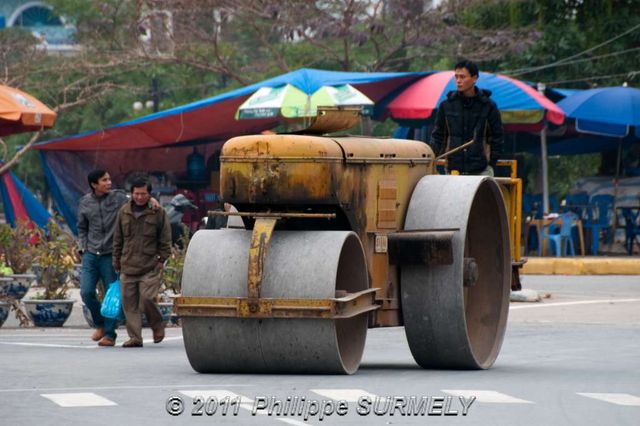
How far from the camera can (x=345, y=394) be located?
10.3 meters

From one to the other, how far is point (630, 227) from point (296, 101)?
7.79 meters

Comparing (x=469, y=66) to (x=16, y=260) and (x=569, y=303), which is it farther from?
(x=16, y=260)

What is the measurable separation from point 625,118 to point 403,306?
18.4 m

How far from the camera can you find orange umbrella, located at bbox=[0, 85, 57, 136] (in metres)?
19.9

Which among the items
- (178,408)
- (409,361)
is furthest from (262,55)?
(178,408)

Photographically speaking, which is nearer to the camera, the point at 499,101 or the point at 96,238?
the point at 96,238

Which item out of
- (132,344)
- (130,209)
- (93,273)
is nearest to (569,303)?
(93,273)

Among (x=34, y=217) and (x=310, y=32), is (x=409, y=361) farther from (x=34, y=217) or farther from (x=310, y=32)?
(x=310, y=32)

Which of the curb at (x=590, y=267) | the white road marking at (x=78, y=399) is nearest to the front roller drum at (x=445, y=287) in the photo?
the white road marking at (x=78, y=399)

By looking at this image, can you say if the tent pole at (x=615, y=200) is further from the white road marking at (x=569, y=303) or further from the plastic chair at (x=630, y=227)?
the white road marking at (x=569, y=303)

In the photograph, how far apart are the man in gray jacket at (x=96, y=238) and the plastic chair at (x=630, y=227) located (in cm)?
1749

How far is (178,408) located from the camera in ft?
31.5

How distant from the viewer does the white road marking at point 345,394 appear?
10.1 metres

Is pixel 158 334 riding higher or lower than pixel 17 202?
lower
